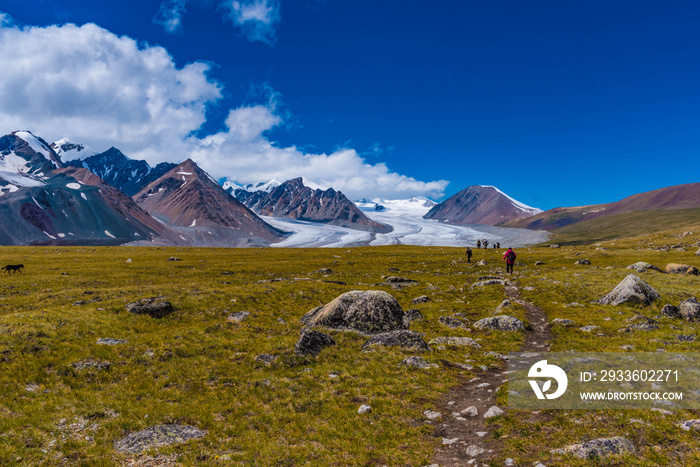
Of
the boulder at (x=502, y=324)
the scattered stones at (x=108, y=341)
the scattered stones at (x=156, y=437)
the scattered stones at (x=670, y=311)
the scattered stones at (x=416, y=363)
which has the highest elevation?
the scattered stones at (x=670, y=311)

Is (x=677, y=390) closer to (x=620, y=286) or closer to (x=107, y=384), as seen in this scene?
(x=620, y=286)

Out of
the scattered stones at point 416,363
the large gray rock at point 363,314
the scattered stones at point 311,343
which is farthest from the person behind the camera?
the large gray rock at point 363,314

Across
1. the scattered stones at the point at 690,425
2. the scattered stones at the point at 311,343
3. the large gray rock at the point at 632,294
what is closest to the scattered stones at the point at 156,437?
the scattered stones at the point at 311,343

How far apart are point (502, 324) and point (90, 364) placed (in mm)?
28176

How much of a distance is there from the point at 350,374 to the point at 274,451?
7.36 m

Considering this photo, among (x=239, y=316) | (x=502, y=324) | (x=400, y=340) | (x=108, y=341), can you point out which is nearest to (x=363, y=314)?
(x=400, y=340)

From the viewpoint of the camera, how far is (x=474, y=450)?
11.7 metres

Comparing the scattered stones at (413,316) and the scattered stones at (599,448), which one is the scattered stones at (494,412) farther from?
the scattered stones at (413,316)

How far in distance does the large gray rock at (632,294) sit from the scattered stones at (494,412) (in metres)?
24.4

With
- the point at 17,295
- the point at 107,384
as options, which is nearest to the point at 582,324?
the point at 107,384

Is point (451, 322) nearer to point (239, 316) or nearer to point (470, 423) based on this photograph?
point (470, 423)

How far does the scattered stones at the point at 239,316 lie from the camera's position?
29203 millimetres

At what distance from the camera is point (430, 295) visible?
4181cm

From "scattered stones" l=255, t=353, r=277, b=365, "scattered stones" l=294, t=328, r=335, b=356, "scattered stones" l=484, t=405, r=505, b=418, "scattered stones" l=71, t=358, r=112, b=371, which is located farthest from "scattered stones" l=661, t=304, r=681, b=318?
"scattered stones" l=71, t=358, r=112, b=371
